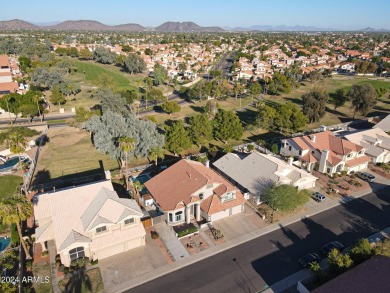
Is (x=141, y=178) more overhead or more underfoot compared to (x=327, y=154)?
more underfoot

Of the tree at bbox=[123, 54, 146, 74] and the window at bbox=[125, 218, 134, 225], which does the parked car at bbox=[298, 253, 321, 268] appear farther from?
the tree at bbox=[123, 54, 146, 74]

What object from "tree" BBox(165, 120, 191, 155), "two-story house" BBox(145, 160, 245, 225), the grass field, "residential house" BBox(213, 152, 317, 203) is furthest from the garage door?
"tree" BBox(165, 120, 191, 155)

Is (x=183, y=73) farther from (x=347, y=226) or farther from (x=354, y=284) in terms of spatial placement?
(x=354, y=284)

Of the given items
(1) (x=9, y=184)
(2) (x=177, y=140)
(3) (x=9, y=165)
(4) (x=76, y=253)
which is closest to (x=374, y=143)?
(2) (x=177, y=140)

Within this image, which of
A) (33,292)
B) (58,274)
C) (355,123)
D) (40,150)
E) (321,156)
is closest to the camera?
(33,292)

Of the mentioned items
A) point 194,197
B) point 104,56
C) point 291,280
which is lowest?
point 291,280

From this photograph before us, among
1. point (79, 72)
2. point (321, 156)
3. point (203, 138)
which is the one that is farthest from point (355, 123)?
point (79, 72)

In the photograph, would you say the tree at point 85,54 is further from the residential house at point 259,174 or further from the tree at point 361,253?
the tree at point 361,253

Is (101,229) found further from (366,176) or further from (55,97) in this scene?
(55,97)

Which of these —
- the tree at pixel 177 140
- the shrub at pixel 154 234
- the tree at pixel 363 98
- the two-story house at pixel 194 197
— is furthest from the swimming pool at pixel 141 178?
the tree at pixel 363 98
